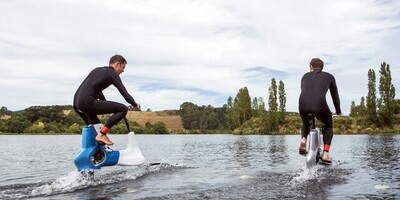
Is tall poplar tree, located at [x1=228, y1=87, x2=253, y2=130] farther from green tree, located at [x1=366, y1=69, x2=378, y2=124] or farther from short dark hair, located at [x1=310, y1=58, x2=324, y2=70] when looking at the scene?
short dark hair, located at [x1=310, y1=58, x2=324, y2=70]

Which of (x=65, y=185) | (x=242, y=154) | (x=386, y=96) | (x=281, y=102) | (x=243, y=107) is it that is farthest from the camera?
(x=243, y=107)

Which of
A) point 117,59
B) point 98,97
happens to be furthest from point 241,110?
point 98,97

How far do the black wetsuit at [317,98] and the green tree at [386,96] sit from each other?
343 ft

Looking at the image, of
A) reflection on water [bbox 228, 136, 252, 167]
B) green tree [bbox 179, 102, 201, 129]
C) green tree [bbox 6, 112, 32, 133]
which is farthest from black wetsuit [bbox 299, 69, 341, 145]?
green tree [bbox 179, 102, 201, 129]

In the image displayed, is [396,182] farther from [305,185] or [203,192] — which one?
[203,192]

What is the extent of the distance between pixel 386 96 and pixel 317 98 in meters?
107

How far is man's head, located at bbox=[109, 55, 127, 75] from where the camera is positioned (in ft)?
35.9

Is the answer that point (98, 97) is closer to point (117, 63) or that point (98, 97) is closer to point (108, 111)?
point (108, 111)

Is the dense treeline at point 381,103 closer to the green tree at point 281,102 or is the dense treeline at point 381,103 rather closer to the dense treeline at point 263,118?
the dense treeline at point 263,118

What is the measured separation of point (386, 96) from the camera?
354ft

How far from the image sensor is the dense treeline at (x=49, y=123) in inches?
Result: 5162

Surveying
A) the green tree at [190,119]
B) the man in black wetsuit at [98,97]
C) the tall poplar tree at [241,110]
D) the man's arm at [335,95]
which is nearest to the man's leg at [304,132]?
the man's arm at [335,95]

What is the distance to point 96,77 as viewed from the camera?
1058 cm

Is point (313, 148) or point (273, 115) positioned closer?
point (313, 148)
